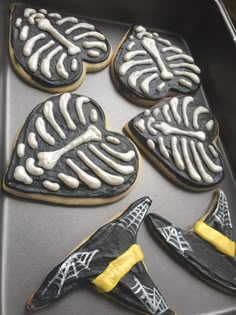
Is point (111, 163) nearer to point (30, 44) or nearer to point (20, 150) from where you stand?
point (20, 150)

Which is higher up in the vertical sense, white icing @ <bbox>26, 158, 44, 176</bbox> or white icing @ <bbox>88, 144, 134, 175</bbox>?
white icing @ <bbox>88, 144, 134, 175</bbox>

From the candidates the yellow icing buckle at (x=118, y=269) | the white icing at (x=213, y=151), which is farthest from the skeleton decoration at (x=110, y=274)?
the white icing at (x=213, y=151)

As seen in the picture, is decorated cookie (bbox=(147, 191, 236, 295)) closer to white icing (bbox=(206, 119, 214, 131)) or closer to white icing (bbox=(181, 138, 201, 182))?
white icing (bbox=(181, 138, 201, 182))

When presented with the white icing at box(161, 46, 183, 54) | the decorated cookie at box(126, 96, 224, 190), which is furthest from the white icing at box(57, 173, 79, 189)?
the white icing at box(161, 46, 183, 54)

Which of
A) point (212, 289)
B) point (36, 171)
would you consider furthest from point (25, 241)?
point (212, 289)

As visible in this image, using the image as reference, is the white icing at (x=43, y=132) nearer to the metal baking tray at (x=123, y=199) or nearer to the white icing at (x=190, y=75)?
the metal baking tray at (x=123, y=199)

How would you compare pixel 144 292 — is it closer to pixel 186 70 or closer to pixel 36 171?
pixel 36 171

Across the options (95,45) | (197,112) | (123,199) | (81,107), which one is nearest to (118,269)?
(123,199)
